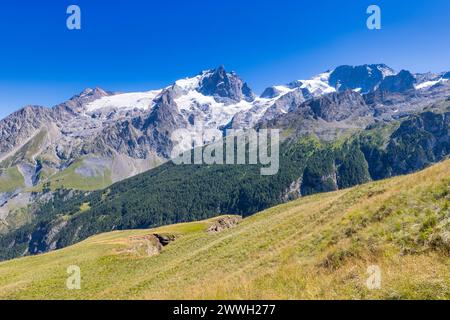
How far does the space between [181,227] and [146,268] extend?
Result: 2698 cm

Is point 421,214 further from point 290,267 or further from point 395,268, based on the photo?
point 290,267

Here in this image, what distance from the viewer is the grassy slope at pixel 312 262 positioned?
17.0 m

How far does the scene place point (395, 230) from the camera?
69.4ft

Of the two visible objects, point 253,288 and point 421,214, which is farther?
point 421,214

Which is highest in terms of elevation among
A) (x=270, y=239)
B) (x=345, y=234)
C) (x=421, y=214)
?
(x=421, y=214)

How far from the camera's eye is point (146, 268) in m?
41.3

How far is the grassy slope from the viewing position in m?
17.0

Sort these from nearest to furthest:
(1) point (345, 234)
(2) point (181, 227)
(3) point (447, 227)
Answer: (3) point (447, 227), (1) point (345, 234), (2) point (181, 227)

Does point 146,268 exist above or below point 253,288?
below

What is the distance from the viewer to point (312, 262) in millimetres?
21922

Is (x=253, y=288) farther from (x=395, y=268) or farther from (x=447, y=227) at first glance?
(x=447, y=227)
